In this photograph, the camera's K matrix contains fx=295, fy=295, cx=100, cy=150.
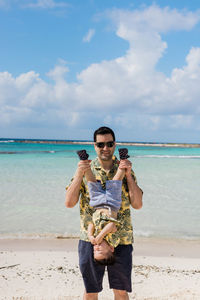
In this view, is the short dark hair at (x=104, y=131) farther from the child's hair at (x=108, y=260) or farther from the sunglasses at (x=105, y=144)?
the child's hair at (x=108, y=260)

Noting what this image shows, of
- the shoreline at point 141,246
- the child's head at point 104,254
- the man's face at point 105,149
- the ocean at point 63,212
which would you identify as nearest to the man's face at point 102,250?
the child's head at point 104,254

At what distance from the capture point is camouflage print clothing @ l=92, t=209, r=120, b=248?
7.68 feet

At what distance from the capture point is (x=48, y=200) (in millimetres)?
10281

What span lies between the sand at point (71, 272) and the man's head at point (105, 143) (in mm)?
2425

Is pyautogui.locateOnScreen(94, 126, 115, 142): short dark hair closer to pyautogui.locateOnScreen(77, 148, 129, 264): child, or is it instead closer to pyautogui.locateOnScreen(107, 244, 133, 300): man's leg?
pyautogui.locateOnScreen(77, 148, 129, 264): child

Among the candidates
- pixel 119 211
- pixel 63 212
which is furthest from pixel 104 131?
pixel 63 212

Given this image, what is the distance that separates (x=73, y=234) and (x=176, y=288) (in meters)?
3.39

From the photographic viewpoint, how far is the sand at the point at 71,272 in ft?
13.4

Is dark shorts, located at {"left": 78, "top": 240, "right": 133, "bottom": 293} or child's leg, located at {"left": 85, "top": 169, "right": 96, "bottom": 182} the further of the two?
dark shorts, located at {"left": 78, "top": 240, "right": 133, "bottom": 293}

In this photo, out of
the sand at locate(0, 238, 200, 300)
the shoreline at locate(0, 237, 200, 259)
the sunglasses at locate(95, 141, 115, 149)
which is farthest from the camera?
the shoreline at locate(0, 237, 200, 259)

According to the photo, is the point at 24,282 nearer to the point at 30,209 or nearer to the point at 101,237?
the point at 101,237

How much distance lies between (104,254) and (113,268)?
37 cm

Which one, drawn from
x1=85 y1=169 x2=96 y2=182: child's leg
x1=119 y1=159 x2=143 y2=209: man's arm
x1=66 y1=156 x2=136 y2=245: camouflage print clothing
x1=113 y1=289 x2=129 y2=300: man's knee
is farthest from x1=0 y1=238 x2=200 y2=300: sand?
x1=85 y1=169 x2=96 y2=182: child's leg

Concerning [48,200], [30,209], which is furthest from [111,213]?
[48,200]
